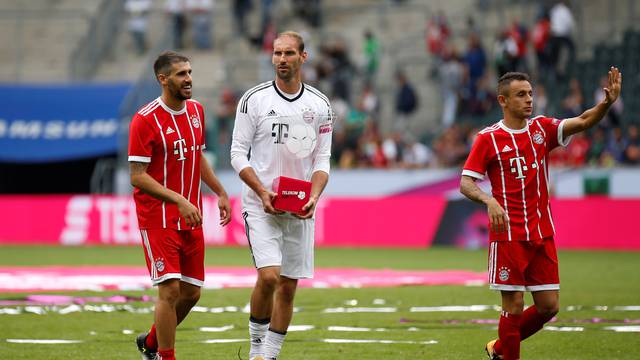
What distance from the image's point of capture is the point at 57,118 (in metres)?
33.2

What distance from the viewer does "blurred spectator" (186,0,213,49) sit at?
3659cm

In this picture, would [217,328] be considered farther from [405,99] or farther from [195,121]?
[405,99]

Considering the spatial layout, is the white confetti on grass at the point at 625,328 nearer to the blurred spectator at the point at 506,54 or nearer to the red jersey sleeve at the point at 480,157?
the red jersey sleeve at the point at 480,157

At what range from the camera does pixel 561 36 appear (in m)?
31.0

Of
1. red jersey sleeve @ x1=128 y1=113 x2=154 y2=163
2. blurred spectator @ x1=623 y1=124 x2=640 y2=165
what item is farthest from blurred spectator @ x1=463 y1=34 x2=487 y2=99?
red jersey sleeve @ x1=128 y1=113 x2=154 y2=163

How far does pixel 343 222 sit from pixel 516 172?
17820mm

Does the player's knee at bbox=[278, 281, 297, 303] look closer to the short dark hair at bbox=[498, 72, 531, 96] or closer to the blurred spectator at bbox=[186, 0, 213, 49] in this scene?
the short dark hair at bbox=[498, 72, 531, 96]

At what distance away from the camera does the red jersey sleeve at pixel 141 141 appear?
959 centimetres

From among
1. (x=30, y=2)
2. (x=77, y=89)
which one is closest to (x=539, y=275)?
(x=77, y=89)

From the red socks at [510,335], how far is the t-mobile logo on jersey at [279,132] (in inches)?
92.3

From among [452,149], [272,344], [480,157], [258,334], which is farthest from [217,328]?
[452,149]

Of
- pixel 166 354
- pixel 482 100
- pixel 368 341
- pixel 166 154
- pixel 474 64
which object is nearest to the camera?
pixel 166 354

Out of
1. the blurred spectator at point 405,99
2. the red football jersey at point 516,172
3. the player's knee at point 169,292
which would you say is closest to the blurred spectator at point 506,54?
the blurred spectator at point 405,99

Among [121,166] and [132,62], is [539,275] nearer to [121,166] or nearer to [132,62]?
[121,166]
